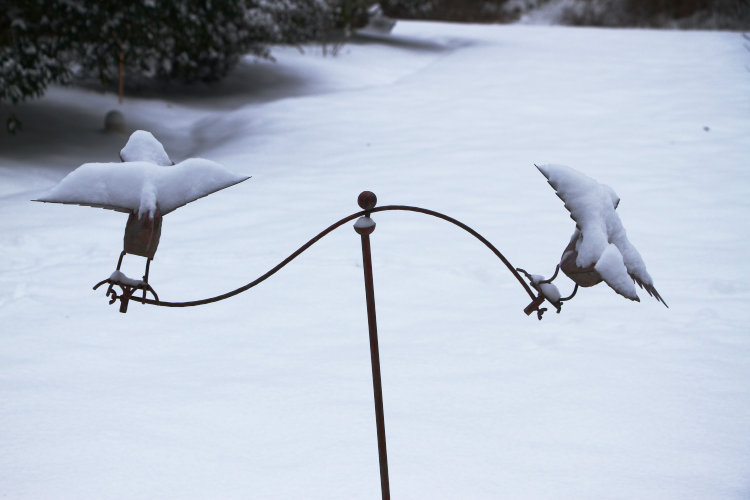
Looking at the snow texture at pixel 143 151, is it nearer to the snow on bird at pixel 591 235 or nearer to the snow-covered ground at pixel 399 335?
the snow on bird at pixel 591 235

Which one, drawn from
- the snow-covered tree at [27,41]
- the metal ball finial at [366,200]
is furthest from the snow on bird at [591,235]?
the snow-covered tree at [27,41]

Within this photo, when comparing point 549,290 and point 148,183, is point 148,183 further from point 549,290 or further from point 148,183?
point 549,290

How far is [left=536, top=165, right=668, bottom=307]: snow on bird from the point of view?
3.99 feet

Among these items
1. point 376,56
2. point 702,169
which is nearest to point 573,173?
point 702,169

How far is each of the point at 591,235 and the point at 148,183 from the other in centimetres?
73

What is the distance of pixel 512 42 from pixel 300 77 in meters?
4.22

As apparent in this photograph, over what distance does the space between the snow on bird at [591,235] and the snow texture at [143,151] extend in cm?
72

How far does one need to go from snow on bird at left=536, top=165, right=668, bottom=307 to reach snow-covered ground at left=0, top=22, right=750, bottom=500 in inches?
38.2

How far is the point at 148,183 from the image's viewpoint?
4.15 feet

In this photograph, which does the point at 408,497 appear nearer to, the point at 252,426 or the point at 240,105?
the point at 252,426

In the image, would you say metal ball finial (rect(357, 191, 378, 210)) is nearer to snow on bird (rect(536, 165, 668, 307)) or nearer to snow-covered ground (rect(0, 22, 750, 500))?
snow on bird (rect(536, 165, 668, 307))

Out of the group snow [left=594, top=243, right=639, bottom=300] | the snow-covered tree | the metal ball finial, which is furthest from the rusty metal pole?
the snow-covered tree

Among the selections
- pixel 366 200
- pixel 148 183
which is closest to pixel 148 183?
pixel 148 183

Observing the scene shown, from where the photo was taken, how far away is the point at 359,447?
2.26 meters
